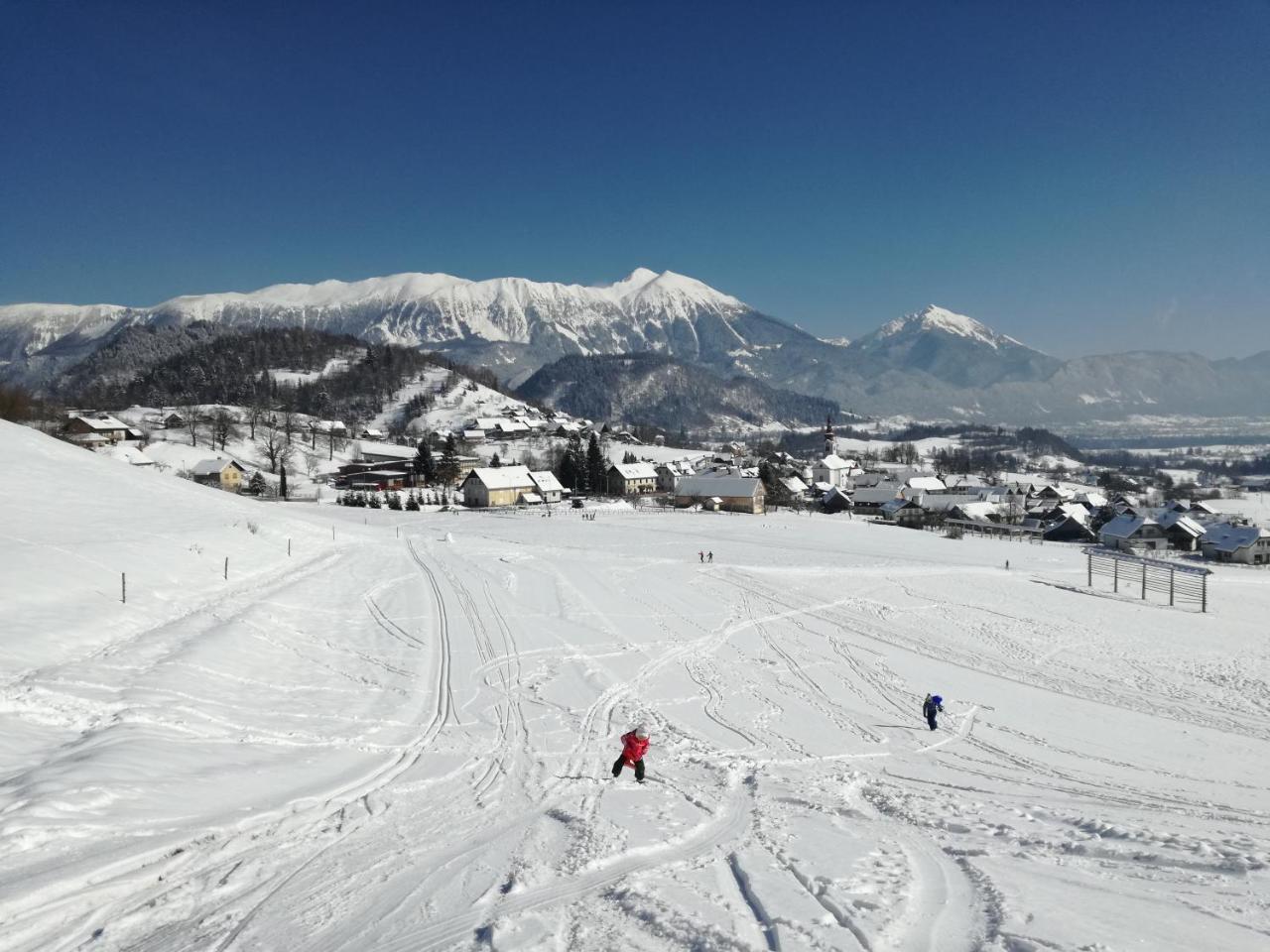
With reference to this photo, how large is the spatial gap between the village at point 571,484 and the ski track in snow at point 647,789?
163 ft

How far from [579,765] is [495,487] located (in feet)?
220

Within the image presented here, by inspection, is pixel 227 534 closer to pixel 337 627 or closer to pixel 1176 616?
pixel 337 627

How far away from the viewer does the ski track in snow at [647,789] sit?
6199 millimetres

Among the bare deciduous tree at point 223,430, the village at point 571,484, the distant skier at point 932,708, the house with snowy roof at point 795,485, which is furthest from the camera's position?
the house with snowy roof at point 795,485

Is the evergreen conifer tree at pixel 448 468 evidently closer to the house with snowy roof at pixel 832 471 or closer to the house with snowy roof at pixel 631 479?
the house with snowy roof at pixel 631 479

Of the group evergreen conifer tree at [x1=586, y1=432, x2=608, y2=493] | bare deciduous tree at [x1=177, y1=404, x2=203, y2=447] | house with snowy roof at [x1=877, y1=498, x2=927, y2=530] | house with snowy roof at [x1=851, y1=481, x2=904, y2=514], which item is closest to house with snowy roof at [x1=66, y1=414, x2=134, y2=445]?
bare deciduous tree at [x1=177, y1=404, x2=203, y2=447]

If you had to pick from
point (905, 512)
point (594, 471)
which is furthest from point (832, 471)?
point (594, 471)

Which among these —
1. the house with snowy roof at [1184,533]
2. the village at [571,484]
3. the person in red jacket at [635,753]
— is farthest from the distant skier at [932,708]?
the house with snowy roof at [1184,533]

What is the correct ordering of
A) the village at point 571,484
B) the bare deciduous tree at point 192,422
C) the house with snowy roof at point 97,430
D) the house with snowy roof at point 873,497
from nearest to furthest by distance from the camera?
the village at point 571,484
the house with snowy roof at point 97,430
the bare deciduous tree at point 192,422
the house with snowy roof at point 873,497

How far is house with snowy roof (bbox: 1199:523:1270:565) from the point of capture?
64375 millimetres

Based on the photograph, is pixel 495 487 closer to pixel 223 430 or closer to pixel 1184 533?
pixel 223 430

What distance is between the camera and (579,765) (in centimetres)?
1121

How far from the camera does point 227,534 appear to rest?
28.5m

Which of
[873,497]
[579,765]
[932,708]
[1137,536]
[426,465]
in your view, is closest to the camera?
[579,765]
